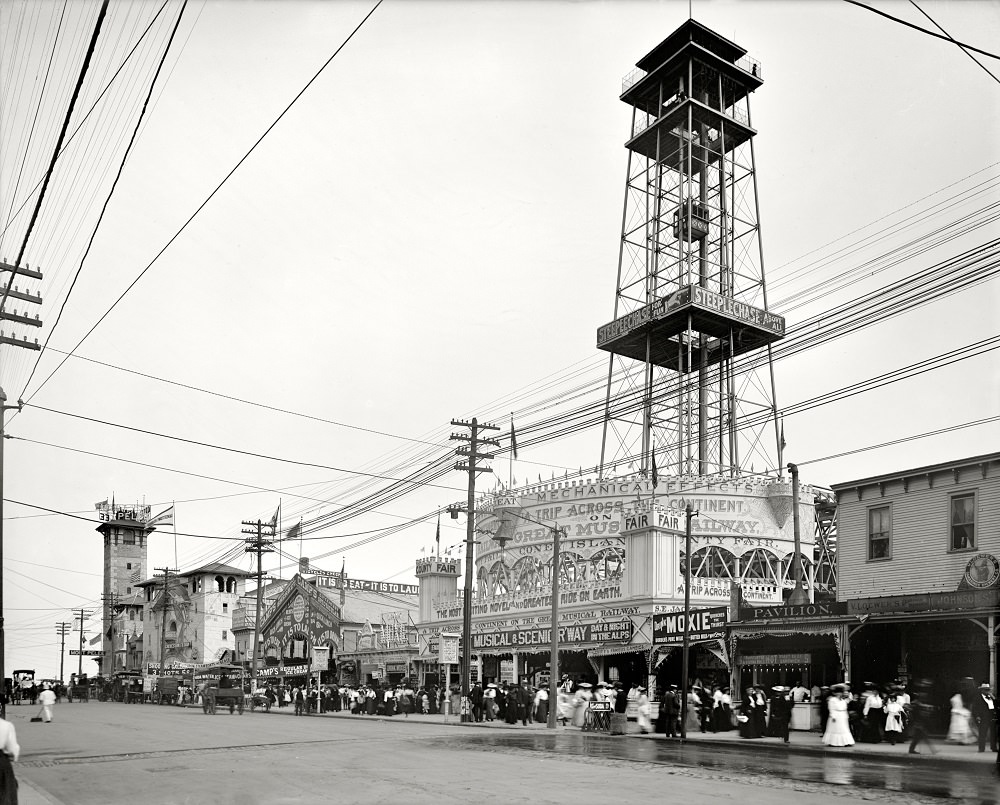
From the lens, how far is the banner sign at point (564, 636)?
4128 cm

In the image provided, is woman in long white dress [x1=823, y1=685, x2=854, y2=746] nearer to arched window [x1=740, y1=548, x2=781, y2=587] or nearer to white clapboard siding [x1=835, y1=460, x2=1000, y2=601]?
white clapboard siding [x1=835, y1=460, x2=1000, y2=601]

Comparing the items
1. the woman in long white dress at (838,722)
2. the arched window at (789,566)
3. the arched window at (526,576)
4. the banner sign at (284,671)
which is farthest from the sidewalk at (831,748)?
the banner sign at (284,671)

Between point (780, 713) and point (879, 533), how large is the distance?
722 centimetres

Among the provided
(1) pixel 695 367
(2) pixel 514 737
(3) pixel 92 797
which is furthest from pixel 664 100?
(3) pixel 92 797

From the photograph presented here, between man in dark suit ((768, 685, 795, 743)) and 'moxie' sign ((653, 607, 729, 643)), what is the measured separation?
5.03m

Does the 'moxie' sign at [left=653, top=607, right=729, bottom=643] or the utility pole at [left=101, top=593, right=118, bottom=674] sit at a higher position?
the 'moxie' sign at [left=653, top=607, right=729, bottom=643]

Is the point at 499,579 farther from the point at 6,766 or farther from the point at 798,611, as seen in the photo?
the point at 6,766

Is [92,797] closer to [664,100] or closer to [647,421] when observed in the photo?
[647,421]

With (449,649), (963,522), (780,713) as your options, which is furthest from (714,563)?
(780,713)

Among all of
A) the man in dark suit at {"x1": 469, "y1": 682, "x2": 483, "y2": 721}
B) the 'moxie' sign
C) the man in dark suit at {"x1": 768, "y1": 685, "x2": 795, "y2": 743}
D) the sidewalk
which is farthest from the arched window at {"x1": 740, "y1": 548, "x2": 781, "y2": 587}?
the man in dark suit at {"x1": 768, "y1": 685, "x2": 795, "y2": 743}

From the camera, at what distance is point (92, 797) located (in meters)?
14.7

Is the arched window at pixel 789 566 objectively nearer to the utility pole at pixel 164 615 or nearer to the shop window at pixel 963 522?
the shop window at pixel 963 522

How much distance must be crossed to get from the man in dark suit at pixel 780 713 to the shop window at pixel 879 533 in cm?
608

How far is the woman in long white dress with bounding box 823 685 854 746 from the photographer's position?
24.2m
